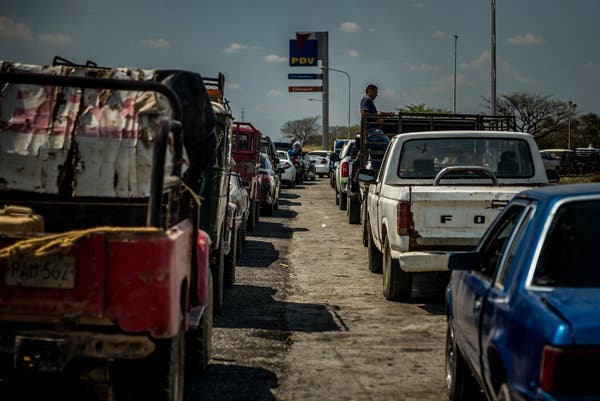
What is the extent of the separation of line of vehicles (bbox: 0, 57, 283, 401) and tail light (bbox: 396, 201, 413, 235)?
3.52 metres

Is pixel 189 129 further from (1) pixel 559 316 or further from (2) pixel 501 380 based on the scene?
(1) pixel 559 316

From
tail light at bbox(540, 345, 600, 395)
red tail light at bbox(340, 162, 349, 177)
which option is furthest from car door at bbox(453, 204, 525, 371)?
red tail light at bbox(340, 162, 349, 177)

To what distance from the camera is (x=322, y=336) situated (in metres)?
9.31

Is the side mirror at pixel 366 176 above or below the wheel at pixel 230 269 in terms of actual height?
above

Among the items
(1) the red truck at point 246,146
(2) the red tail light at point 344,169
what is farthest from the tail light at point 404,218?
(2) the red tail light at point 344,169

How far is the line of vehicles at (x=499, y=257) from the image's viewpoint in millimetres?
3865

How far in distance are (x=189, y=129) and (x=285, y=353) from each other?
2.38 metres

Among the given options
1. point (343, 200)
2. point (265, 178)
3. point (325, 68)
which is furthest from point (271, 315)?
point (325, 68)

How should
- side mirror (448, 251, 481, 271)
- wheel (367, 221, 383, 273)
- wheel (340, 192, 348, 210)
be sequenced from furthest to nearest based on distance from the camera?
wheel (340, 192, 348, 210) < wheel (367, 221, 383, 273) < side mirror (448, 251, 481, 271)

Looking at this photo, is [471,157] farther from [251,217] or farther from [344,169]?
[344,169]

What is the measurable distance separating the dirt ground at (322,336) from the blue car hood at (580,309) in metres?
2.72

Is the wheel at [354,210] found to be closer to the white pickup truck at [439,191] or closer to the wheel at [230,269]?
the white pickup truck at [439,191]

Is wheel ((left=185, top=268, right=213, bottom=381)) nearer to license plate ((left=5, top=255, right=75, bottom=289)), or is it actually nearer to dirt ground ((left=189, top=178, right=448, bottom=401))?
dirt ground ((left=189, top=178, right=448, bottom=401))

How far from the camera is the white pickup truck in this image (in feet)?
34.4
